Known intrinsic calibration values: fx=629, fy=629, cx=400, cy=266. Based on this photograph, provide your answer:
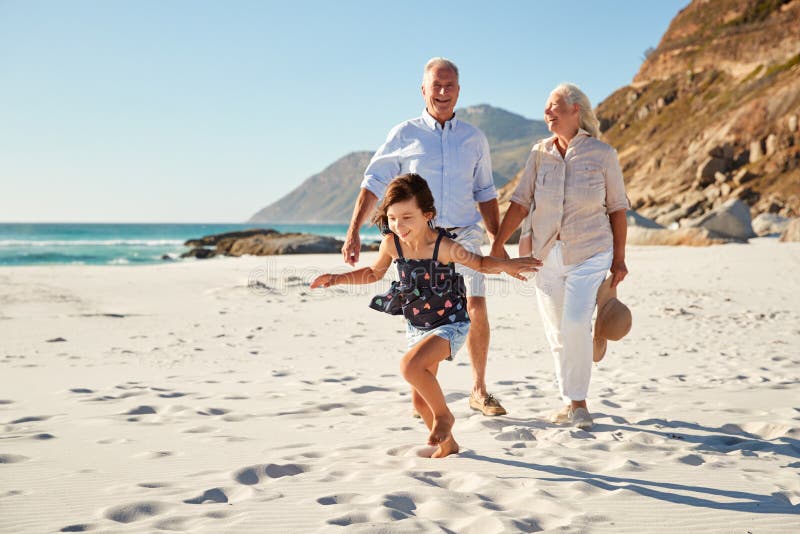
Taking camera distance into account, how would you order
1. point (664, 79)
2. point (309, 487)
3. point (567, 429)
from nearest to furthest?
1. point (309, 487)
2. point (567, 429)
3. point (664, 79)

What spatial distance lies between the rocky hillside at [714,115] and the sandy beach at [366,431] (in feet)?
77.5

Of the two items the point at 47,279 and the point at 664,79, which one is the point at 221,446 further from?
the point at 664,79

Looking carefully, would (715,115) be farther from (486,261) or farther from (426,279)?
(426,279)

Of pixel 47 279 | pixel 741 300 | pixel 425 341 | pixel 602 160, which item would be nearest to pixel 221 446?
pixel 425 341

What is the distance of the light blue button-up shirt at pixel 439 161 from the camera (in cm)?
429

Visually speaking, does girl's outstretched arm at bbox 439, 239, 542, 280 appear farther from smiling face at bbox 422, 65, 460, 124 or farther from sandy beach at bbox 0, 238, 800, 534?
smiling face at bbox 422, 65, 460, 124

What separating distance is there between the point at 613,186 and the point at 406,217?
57.4 inches

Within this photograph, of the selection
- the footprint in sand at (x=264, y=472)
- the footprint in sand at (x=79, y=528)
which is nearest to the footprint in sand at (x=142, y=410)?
the footprint in sand at (x=264, y=472)

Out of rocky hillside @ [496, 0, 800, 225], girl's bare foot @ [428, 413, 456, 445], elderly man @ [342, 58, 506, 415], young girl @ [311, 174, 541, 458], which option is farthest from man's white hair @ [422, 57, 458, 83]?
rocky hillside @ [496, 0, 800, 225]

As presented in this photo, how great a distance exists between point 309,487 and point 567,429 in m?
1.75

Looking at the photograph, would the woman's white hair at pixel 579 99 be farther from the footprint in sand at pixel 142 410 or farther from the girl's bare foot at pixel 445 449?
the footprint in sand at pixel 142 410

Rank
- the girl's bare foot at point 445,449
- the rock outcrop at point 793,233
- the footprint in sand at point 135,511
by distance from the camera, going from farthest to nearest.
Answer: the rock outcrop at point 793,233 → the girl's bare foot at point 445,449 → the footprint in sand at point 135,511

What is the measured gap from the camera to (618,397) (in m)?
4.71

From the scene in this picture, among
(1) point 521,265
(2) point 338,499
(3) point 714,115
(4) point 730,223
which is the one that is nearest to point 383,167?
(1) point 521,265
